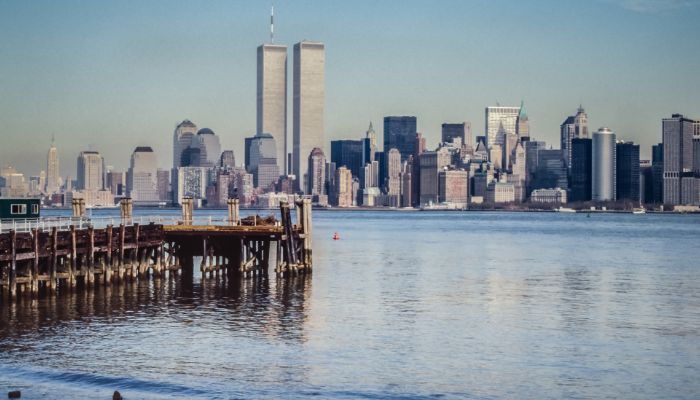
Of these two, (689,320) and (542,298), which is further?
(542,298)

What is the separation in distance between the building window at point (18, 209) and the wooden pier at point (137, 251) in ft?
8.29

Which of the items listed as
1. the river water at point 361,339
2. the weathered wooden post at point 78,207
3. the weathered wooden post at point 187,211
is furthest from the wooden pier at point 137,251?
the river water at point 361,339

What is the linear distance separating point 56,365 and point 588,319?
26.7 m

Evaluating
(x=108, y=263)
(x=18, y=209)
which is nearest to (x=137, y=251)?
(x=108, y=263)

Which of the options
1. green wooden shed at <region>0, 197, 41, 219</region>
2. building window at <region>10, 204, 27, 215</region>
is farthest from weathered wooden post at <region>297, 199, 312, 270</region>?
building window at <region>10, 204, 27, 215</region>

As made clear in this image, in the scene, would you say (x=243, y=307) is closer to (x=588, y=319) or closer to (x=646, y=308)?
(x=588, y=319)

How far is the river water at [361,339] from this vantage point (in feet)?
111

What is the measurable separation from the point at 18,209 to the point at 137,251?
8.00 meters

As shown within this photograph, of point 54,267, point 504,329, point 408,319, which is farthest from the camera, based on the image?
point 54,267

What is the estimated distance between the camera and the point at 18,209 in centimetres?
6425

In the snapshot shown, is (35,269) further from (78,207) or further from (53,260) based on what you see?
(78,207)

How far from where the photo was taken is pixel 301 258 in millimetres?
70250

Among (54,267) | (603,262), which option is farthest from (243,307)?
(603,262)

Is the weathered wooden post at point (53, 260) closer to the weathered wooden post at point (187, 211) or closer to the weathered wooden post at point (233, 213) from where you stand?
the weathered wooden post at point (233, 213)
